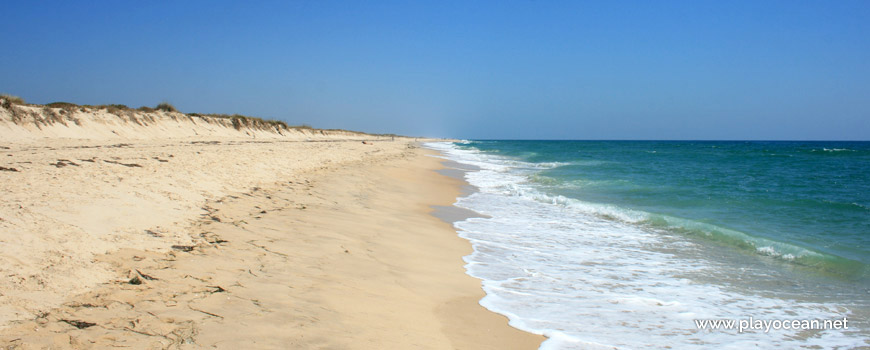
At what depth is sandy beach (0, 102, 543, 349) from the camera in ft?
9.53

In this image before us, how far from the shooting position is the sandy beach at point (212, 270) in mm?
2904

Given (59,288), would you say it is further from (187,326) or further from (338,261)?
(338,261)

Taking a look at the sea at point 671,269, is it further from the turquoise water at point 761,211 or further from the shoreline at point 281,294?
the shoreline at point 281,294

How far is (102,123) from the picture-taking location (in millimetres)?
20047

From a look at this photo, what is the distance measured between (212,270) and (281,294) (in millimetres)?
788

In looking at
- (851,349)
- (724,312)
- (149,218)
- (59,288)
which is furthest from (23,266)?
(851,349)

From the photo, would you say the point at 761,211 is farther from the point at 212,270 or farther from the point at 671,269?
the point at 212,270

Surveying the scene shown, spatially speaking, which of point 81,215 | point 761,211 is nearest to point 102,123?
point 81,215

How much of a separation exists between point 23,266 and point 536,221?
715 cm

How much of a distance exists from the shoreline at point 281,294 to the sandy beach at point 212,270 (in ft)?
0.05

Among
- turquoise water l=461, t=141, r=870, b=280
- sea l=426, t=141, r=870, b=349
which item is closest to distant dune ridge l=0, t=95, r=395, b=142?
sea l=426, t=141, r=870, b=349

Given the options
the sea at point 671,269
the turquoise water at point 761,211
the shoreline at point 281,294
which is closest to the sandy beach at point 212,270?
the shoreline at point 281,294

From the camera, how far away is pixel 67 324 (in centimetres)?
273

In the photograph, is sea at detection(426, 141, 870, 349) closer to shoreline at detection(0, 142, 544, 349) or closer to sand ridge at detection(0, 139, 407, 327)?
shoreline at detection(0, 142, 544, 349)
